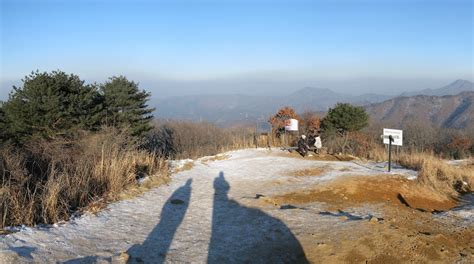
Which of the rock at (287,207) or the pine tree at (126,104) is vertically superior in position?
the pine tree at (126,104)

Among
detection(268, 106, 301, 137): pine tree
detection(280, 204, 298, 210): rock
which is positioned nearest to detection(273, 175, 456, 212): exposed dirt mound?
detection(280, 204, 298, 210): rock

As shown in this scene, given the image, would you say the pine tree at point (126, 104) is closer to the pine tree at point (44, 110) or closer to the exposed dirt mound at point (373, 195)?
the pine tree at point (44, 110)

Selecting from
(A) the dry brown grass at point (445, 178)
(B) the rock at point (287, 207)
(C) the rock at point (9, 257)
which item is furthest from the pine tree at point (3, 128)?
(A) the dry brown grass at point (445, 178)

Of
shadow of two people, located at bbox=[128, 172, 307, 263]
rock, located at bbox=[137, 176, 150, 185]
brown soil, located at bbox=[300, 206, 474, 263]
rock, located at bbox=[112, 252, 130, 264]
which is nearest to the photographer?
rock, located at bbox=[112, 252, 130, 264]

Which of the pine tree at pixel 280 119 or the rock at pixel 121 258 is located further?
the pine tree at pixel 280 119

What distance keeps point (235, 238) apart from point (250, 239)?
0.22 metres

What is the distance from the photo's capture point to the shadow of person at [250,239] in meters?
5.02

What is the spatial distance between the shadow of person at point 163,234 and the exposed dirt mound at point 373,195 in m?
1.93

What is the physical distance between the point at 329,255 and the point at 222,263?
1323mm

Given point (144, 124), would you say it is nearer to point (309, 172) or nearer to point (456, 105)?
point (309, 172)

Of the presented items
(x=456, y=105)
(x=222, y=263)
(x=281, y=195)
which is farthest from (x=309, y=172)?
(x=456, y=105)

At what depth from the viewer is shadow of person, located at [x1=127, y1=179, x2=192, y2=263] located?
483 centimetres

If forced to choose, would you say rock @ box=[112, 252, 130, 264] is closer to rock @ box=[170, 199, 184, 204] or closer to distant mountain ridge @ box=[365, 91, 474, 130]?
rock @ box=[170, 199, 184, 204]

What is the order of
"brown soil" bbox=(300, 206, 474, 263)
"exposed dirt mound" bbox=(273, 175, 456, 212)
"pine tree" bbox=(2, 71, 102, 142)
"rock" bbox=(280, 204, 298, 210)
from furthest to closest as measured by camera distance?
1. "pine tree" bbox=(2, 71, 102, 142)
2. "exposed dirt mound" bbox=(273, 175, 456, 212)
3. "rock" bbox=(280, 204, 298, 210)
4. "brown soil" bbox=(300, 206, 474, 263)
